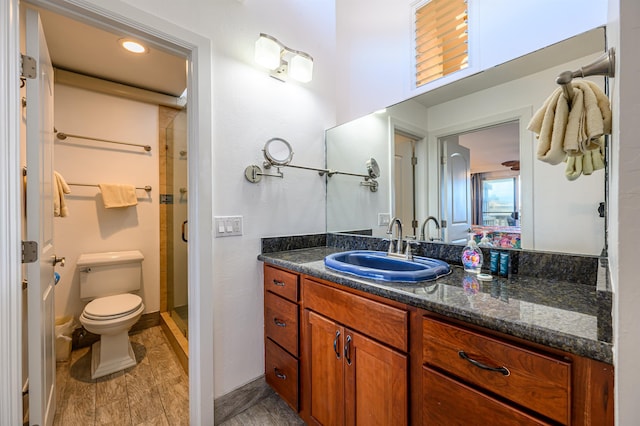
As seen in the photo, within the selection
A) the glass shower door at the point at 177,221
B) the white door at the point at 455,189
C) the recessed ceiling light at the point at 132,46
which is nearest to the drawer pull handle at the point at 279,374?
the glass shower door at the point at 177,221

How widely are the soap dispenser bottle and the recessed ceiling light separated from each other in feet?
7.85

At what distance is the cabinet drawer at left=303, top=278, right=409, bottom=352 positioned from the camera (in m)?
0.93

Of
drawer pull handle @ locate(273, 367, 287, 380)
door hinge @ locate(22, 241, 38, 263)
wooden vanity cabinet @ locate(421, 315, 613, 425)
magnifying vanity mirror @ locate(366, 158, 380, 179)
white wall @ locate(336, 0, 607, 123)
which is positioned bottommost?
drawer pull handle @ locate(273, 367, 287, 380)

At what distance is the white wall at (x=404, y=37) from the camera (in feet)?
3.87

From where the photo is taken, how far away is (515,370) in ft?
2.20

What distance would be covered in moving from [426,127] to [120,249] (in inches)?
108

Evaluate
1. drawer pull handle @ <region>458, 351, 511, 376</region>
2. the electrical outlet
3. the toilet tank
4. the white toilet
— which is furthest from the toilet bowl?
drawer pull handle @ <region>458, 351, 511, 376</region>

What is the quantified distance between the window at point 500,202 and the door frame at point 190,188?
4.59 feet

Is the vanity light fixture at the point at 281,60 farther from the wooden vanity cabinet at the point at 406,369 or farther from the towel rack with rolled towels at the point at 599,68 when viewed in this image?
the towel rack with rolled towels at the point at 599,68

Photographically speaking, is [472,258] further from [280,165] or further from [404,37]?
[404,37]

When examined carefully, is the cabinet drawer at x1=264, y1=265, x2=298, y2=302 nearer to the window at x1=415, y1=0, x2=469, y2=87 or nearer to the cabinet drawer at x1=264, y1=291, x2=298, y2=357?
the cabinet drawer at x1=264, y1=291, x2=298, y2=357

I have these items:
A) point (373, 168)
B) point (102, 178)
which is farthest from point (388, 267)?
point (102, 178)

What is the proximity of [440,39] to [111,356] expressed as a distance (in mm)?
3112

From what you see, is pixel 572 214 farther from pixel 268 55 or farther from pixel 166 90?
pixel 166 90
